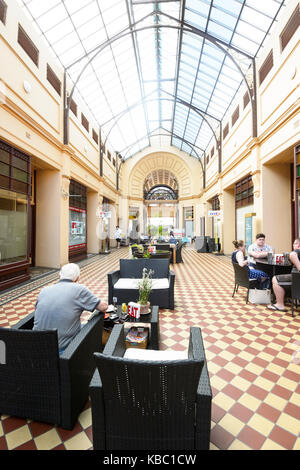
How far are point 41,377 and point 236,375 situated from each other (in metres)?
1.84

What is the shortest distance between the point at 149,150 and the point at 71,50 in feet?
43.4

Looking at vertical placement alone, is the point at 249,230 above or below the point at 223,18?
below

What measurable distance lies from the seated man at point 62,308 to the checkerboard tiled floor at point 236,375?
590mm

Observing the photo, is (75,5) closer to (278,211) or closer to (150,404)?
(278,211)

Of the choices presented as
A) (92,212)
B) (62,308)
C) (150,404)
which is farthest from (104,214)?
(150,404)

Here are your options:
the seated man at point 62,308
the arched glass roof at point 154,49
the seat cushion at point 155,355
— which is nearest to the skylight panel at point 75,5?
the arched glass roof at point 154,49

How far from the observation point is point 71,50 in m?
7.73

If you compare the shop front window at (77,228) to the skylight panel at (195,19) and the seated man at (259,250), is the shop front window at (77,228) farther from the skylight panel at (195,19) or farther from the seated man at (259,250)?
the skylight panel at (195,19)

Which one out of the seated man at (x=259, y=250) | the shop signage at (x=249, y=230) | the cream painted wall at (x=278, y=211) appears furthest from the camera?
the shop signage at (x=249, y=230)

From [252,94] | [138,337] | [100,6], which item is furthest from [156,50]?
[138,337]

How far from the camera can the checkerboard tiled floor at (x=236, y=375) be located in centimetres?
152

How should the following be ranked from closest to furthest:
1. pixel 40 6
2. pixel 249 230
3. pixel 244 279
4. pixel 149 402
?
pixel 149 402 < pixel 244 279 < pixel 40 6 < pixel 249 230

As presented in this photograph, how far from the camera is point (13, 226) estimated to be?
19.1ft

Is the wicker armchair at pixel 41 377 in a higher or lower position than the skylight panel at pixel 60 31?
lower
